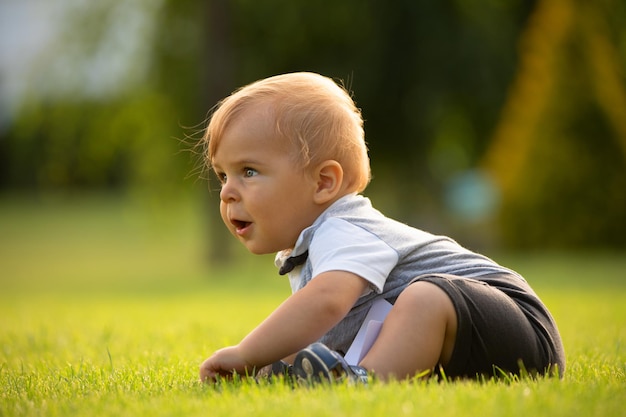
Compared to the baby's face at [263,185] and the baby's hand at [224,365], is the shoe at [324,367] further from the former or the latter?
the baby's face at [263,185]

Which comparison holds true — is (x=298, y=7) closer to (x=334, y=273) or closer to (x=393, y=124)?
(x=393, y=124)

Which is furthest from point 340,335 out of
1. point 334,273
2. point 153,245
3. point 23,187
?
point 23,187

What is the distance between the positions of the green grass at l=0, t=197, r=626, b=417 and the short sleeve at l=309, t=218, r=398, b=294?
394 millimetres

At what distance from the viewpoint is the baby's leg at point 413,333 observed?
99.2 inches

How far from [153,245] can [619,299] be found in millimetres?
22590

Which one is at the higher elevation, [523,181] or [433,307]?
[433,307]

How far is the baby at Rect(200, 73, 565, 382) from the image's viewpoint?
8.35 ft

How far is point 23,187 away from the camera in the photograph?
4916cm

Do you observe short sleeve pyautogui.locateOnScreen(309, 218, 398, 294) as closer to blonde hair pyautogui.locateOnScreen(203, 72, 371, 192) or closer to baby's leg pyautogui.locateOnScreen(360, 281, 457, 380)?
baby's leg pyautogui.locateOnScreen(360, 281, 457, 380)

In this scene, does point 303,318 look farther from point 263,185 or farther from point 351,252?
point 263,185

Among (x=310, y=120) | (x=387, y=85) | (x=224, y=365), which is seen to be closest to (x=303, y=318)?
(x=224, y=365)

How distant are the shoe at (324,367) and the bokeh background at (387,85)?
12.8 m

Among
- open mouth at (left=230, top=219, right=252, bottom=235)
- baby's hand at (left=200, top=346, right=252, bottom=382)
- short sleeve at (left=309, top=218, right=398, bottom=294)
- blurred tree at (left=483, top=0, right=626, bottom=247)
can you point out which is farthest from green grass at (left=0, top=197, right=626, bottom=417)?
blurred tree at (left=483, top=0, right=626, bottom=247)

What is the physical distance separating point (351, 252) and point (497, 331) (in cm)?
53
